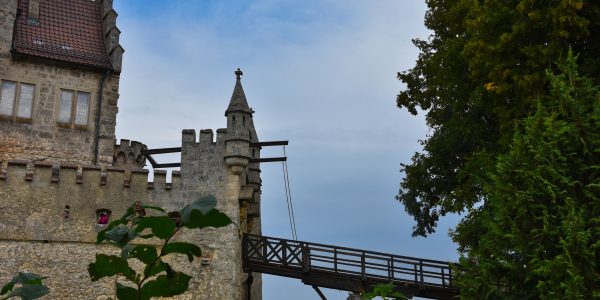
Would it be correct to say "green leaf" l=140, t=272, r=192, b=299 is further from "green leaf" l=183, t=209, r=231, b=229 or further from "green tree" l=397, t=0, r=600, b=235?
"green tree" l=397, t=0, r=600, b=235

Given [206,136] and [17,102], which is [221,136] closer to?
[206,136]

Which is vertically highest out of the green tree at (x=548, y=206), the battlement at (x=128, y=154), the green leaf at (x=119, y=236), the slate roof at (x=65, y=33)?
the slate roof at (x=65, y=33)

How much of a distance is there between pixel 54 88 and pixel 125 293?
23271 mm

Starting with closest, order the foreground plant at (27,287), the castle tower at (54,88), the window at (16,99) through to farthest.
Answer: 1. the foreground plant at (27,287)
2. the window at (16,99)
3. the castle tower at (54,88)

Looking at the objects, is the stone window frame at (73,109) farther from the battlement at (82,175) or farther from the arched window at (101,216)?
the arched window at (101,216)

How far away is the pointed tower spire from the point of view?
880 inches

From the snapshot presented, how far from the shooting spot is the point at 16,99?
78.4 feet

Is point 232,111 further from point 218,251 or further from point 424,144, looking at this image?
point 424,144

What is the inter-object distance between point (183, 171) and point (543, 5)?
38.1 feet

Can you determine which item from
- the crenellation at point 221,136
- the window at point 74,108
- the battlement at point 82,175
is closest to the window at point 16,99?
the window at point 74,108

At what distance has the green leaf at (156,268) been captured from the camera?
2.74m

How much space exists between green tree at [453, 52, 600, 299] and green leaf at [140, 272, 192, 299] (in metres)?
10.6

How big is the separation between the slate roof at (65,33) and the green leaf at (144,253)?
23359 mm

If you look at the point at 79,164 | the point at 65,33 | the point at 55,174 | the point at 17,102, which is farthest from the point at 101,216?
the point at 65,33
